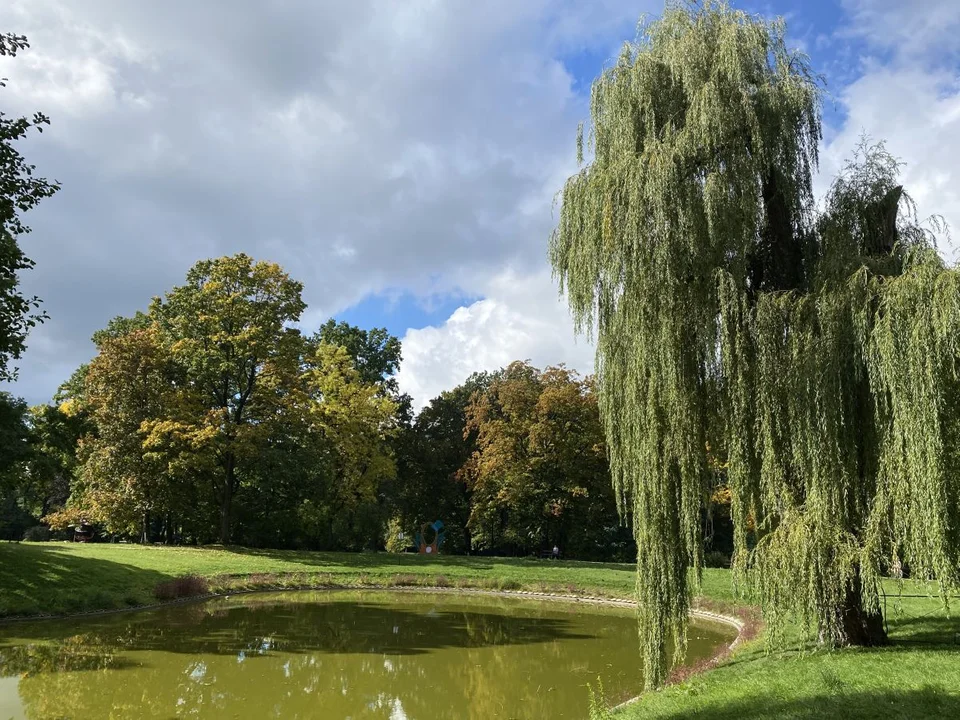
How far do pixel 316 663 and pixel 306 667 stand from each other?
399 mm

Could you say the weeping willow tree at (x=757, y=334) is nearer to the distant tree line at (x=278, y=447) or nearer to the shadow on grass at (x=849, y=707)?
the shadow on grass at (x=849, y=707)

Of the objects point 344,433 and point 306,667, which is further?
point 344,433

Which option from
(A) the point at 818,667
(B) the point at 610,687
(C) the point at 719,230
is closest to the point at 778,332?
(C) the point at 719,230

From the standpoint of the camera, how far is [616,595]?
22781 mm

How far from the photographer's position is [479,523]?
40.8 meters

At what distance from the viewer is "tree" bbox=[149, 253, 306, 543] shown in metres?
29.8

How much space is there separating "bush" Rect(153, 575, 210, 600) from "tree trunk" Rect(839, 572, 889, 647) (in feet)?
57.4

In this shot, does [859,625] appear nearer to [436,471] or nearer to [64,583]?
[64,583]

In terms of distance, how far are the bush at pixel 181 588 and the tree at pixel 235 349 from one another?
8.79 metres

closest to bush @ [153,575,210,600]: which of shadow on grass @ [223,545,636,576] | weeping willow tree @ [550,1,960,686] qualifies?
shadow on grass @ [223,545,636,576]

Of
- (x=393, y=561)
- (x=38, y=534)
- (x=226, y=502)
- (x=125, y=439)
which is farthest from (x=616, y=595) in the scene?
(x=38, y=534)

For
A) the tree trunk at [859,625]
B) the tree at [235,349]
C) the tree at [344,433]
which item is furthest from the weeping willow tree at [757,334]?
the tree at [344,433]

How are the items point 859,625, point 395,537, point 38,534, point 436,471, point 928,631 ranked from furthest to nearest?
point 395,537, point 436,471, point 38,534, point 928,631, point 859,625

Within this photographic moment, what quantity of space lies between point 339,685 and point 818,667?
735 cm
